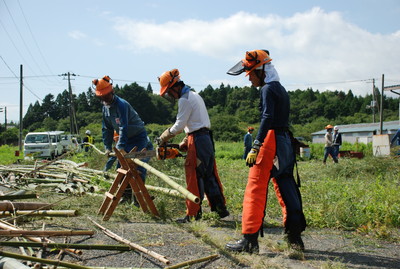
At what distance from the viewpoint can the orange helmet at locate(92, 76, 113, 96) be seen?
5.59 m

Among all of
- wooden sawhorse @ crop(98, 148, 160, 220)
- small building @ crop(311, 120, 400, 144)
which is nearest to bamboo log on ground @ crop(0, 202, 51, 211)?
wooden sawhorse @ crop(98, 148, 160, 220)

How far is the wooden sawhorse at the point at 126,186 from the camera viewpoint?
4.73 meters

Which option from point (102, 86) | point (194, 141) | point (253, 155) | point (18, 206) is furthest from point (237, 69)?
point (18, 206)

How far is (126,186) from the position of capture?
485 centimetres

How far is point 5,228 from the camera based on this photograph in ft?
12.3

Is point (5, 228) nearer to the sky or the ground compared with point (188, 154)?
nearer to the ground

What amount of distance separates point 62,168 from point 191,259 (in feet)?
19.7

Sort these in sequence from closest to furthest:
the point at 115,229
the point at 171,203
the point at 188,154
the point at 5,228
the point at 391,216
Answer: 1. the point at 5,228
2. the point at 115,229
3. the point at 391,216
4. the point at 188,154
5. the point at 171,203

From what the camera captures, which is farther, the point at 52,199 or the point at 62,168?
the point at 62,168

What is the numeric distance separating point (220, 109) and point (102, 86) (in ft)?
235

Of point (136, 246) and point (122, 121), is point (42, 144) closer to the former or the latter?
point (122, 121)

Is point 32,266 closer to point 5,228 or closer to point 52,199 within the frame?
point 5,228

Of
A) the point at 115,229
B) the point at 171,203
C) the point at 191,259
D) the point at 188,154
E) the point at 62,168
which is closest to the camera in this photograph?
the point at 191,259

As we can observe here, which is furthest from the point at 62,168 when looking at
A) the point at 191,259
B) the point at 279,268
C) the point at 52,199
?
the point at 279,268
